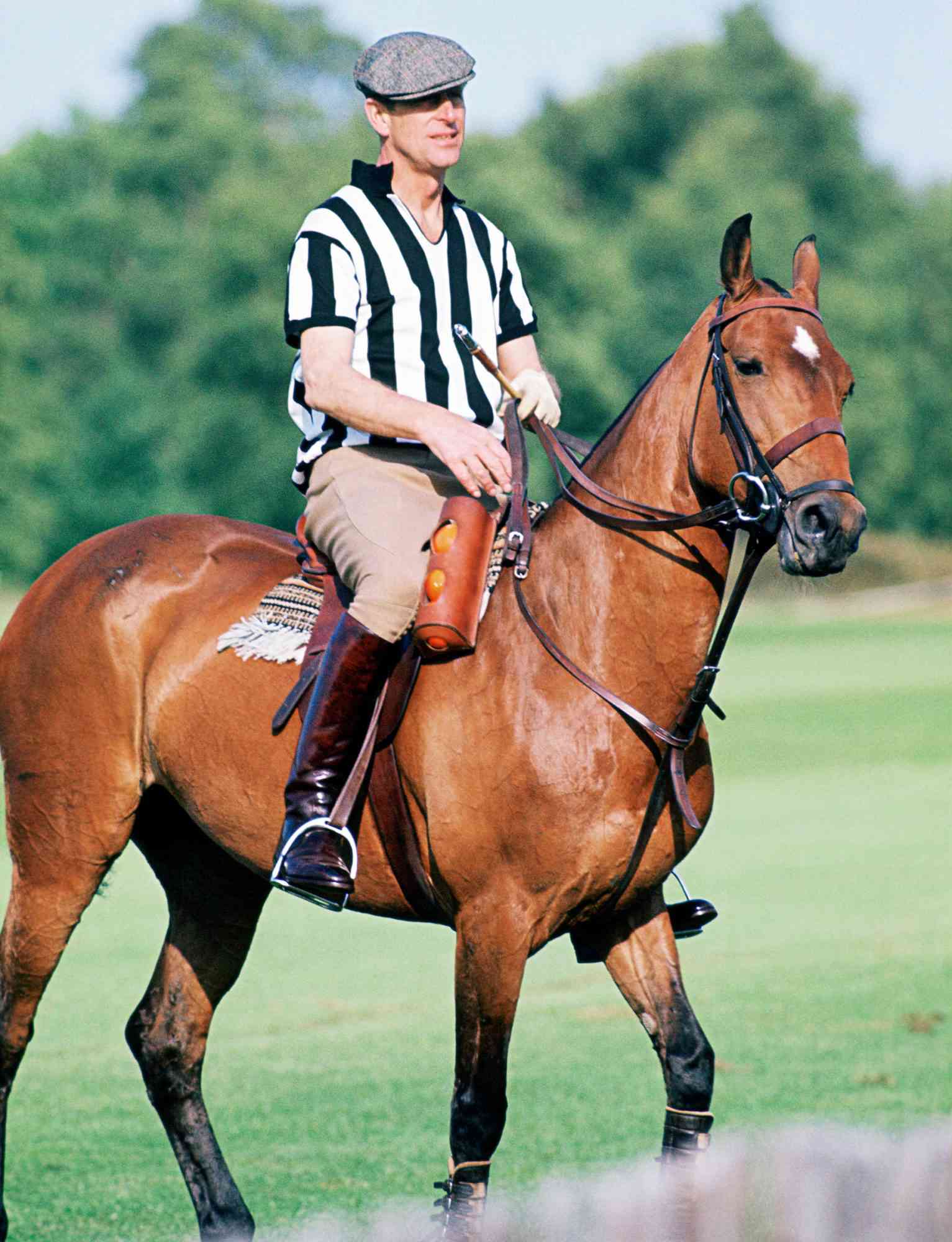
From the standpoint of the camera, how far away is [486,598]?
15.9ft

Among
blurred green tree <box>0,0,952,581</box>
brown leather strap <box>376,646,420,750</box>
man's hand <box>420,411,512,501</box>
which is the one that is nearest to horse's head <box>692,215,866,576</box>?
man's hand <box>420,411,512,501</box>

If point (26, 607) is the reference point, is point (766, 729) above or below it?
above

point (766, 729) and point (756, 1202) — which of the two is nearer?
point (756, 1202)

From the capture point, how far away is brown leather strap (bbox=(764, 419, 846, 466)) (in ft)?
13.7

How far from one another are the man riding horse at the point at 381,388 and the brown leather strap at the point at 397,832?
100mm

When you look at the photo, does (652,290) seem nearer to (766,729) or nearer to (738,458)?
(766,729)

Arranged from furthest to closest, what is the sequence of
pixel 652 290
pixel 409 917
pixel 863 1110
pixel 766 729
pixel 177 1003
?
pixel 652 290
pixel 766 729
pixel 863 1110
pixel 177 1003
pixel 409 917

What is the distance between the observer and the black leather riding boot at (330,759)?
4.80 meters

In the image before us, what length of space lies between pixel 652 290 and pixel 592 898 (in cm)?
6495

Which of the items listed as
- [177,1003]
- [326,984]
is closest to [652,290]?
[326,984]

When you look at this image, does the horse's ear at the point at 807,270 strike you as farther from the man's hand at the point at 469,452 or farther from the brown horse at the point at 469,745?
the man's hand at the point at 469,452

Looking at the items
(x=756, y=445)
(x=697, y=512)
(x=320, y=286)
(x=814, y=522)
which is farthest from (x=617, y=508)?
(x=320, y=286)

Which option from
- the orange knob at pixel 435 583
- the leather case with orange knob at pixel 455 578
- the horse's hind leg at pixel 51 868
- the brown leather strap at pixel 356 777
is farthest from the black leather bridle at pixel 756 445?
the horse's hind leg at pixel 51 868

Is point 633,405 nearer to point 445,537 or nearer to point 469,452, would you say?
point 469,452
